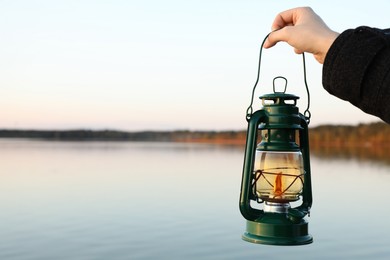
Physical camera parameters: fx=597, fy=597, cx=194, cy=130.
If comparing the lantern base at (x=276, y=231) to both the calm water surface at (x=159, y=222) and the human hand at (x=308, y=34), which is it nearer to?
the human hand at (x=308, y=34)

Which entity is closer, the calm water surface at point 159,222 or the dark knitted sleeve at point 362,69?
the dark knitted sleeve at point 362,69

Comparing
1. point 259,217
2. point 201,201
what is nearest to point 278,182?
point 259,217

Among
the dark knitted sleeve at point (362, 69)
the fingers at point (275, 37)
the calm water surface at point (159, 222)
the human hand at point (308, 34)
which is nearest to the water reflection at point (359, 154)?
the calm water surface at point (159, 222)

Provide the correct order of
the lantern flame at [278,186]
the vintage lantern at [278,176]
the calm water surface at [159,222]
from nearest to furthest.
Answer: the vintage lantern at [278,176], the lantern flame at [278,186], the calm water surface at [159,222]

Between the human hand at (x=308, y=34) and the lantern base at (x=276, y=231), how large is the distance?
1050 mm

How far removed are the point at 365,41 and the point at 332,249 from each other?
63.6 feet

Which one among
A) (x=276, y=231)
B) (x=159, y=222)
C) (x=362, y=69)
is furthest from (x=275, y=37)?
(x=159, y=222)

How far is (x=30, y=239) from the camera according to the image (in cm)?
2031

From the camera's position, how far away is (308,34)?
1988 mm

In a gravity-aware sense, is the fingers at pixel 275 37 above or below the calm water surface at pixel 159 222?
above

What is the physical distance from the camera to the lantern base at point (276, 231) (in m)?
2.94

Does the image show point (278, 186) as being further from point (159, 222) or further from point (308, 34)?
point (159, 222)

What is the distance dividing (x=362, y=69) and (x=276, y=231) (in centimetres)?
151

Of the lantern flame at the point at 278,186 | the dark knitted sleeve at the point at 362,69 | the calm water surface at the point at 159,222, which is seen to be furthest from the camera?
the calm water surface at the point at 159,222
